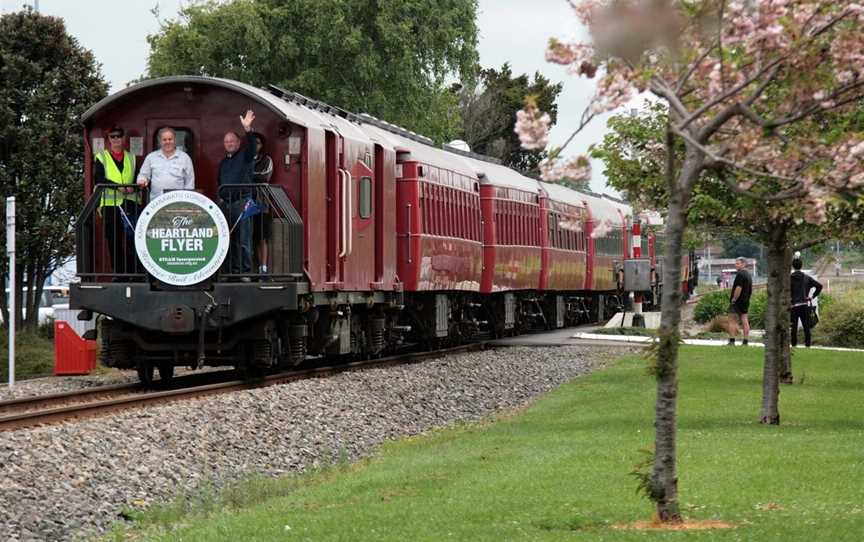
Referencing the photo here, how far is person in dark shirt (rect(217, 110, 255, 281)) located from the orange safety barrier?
6230 mm

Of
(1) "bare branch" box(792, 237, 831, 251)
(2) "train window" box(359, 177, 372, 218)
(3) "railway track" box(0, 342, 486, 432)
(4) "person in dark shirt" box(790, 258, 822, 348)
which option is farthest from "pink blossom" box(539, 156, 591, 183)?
(4) "person in dark shirt" box(790, 258, 822, 348)

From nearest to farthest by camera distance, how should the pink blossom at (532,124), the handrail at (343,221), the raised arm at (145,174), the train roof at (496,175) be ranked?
the pink blossom at (532,124), the raised arm at (145,174), the handrail at (343,221), the train roof at (496,175)

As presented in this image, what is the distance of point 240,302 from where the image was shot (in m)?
19.7

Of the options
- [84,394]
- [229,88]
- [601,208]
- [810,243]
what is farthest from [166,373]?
[601,208]

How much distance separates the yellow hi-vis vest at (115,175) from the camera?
1995 cm

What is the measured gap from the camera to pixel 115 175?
20.1 metres

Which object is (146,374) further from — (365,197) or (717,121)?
(717,121)

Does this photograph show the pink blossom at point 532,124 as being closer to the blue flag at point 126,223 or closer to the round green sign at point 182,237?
the round green sign at point 182,237

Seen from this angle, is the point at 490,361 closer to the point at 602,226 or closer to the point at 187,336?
the point at 187,336

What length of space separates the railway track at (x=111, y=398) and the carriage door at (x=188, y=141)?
268 cm

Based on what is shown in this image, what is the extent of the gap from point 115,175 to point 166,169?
74 cm

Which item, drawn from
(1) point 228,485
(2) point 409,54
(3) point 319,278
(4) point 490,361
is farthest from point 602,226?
(2) point 409,54

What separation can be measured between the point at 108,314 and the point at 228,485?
22.2 ft

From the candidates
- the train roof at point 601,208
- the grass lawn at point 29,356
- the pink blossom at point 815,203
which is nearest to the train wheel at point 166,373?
the grass lawn at point 29,356
